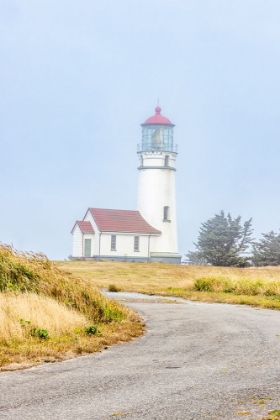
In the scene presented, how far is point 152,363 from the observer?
11.6 metres

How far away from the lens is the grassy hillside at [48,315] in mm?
13055

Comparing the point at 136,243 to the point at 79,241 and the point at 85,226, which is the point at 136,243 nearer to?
the point at 85,226

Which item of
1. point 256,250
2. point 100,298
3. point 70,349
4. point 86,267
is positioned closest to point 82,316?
point 100,298

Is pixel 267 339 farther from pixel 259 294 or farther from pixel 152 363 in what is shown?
pixel 259 294

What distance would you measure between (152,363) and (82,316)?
6356mm

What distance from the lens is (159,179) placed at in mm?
75625

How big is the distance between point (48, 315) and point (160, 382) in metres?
6.63

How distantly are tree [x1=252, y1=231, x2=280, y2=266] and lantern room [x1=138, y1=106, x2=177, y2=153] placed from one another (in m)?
16.6

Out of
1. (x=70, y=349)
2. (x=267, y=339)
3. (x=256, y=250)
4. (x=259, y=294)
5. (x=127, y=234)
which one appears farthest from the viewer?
(x=256, y=250)

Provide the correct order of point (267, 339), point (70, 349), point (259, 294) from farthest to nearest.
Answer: point (259, 294) → point (267, 339) → point (70, 349)

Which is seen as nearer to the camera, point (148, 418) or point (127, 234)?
point (148, 418)

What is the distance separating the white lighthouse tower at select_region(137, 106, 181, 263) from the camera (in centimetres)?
7525

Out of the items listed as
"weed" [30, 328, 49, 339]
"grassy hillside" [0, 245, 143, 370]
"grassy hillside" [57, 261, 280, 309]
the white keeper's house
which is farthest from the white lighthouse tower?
"weed" [30, 328, 49, 339]

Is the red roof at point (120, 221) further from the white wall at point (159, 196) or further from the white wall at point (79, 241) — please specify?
the white wall at point (79, 241)
